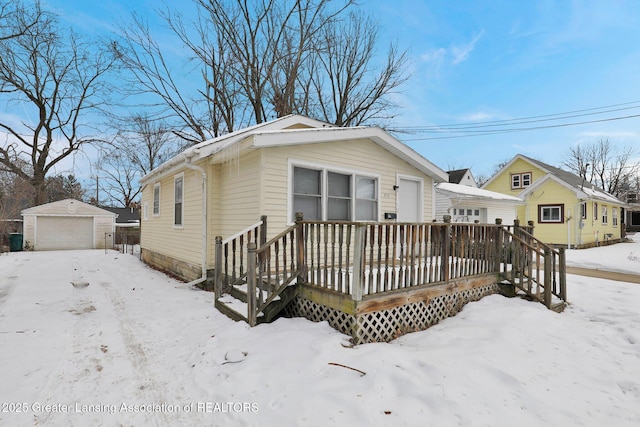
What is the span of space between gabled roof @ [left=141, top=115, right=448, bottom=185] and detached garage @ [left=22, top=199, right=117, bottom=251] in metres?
12.2

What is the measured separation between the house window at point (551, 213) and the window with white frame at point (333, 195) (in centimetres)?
1515

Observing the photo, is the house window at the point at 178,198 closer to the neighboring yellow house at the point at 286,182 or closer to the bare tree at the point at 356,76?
the neighboring yellow house at the point at 286,182

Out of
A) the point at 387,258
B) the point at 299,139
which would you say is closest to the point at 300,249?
the point at 387,258

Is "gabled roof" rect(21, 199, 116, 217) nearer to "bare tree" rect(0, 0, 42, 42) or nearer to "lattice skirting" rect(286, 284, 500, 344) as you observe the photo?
"bare tree" rect(0, 0, 42, 42)

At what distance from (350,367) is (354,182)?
4.50 metres

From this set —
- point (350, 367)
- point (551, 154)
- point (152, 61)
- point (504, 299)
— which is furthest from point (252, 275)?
point (551, 154)

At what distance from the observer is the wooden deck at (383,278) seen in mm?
3715

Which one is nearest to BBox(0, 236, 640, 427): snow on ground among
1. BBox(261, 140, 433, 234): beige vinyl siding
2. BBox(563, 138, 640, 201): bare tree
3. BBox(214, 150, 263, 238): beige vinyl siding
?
BBox(214, 150, 263, 238): beige vinyl siding

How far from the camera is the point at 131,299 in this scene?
19.4 feet

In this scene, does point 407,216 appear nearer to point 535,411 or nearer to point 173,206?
point 535,411

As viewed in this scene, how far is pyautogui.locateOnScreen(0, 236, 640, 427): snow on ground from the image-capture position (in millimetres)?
2365

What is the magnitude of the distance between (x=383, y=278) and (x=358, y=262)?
3.56 ft

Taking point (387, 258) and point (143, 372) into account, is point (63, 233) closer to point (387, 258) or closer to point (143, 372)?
point (143, 372)

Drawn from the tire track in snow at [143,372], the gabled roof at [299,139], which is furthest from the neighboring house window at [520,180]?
the tire track in snow at [143,372]
